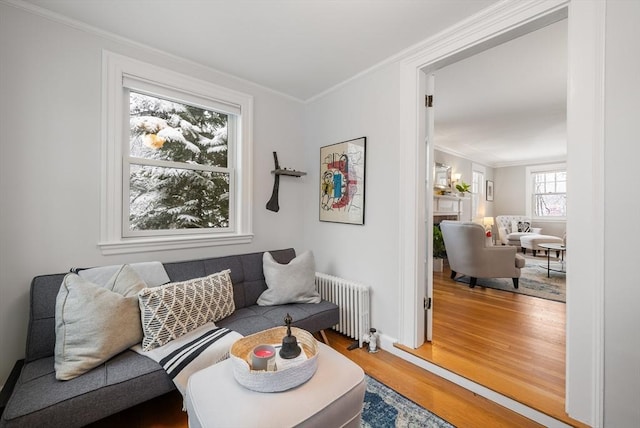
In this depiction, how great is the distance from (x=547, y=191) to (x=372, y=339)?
300 inches

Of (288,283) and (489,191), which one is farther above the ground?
(489,191)

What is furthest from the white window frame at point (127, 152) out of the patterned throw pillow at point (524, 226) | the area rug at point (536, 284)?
the patterned throw pillow at point (524, 226)

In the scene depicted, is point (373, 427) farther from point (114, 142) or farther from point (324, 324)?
point (114, 142)

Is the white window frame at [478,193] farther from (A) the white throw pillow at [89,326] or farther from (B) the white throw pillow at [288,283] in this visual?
(A) the white throw pillow at [89,326]

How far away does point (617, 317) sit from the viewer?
1325 millimetres

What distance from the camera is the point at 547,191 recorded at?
7262 millimetres

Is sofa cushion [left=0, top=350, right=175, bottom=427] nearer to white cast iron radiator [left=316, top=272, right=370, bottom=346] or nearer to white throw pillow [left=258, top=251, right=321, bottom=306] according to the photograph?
white throw pillow [left=258, top=251, right=321, bottom=306]

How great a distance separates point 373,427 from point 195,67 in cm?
294

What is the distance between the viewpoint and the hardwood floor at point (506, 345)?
1.72 m

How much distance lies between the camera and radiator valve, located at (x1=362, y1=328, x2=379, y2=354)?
231 centimetres

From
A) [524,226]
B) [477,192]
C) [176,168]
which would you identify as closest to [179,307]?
[176,168]

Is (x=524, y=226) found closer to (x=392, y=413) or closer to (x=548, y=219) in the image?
(x=548, y=219)

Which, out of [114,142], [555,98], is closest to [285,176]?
[114,142]

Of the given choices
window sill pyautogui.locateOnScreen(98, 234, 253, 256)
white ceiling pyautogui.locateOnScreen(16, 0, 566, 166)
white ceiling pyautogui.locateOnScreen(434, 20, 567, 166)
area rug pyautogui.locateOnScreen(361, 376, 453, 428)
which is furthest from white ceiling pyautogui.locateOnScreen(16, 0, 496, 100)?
area rug pyautogui.locateOnScreen(361, 376, 453, 428)
